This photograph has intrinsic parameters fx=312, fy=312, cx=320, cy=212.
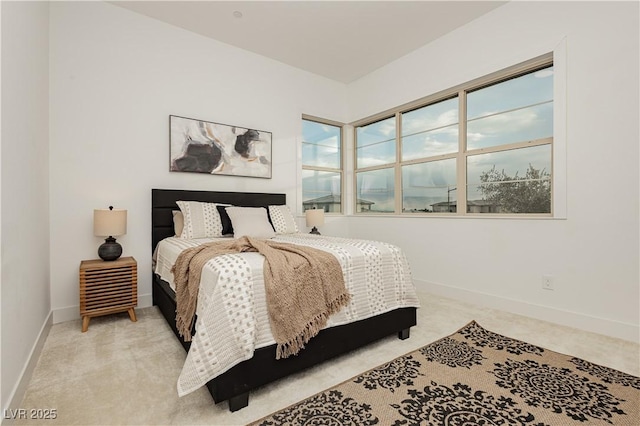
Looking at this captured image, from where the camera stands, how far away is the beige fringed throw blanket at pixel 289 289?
1672 millimetres

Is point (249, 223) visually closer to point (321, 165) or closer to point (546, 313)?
point (321, 165)

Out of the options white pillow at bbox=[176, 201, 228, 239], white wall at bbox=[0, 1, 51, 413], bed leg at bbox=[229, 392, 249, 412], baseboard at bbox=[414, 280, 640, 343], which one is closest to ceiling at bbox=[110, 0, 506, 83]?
white wall at bbox=[0, 1, 51, 413]

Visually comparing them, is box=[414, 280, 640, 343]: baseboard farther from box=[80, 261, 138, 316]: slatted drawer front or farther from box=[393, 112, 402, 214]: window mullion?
box=[80, 261, 138, 316]: slatted drawer front

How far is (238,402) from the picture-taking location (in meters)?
1.54

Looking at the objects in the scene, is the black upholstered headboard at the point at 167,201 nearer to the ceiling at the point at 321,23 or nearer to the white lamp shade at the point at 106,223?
the white lamp shade at the point at 106,223

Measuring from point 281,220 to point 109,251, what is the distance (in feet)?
5.42

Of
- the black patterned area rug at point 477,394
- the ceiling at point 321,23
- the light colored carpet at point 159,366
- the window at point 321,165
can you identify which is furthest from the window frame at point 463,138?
the black patterned area rug at point 477,394

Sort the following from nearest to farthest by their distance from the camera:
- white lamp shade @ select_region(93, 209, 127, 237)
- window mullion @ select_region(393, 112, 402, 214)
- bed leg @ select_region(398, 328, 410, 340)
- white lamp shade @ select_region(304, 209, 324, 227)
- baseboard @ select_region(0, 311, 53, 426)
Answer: baseboard @ select_region(0, 311, 53, 426)
bed leg @ select_region(398, 328, 410, 340)
white lamp shade @ select_region(93, 209, 127, 237)
white lamp shade @ select_region(304, 209, 324, 227)
window mullion @ select_region(393, 112, 402, 214)

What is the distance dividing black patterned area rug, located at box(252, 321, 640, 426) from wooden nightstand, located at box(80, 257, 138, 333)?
74.1 inches

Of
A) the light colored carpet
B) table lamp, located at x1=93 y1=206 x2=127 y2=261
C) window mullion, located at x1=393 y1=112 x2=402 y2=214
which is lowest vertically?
the light colored carpet

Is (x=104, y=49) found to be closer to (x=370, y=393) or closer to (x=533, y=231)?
(x=370, y=393)

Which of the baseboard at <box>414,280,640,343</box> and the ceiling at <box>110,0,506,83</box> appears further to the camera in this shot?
the ceiling at <box>110,0,506,83</box>

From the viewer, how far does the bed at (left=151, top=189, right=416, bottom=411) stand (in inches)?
60.1

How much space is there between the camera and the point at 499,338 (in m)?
2.36
